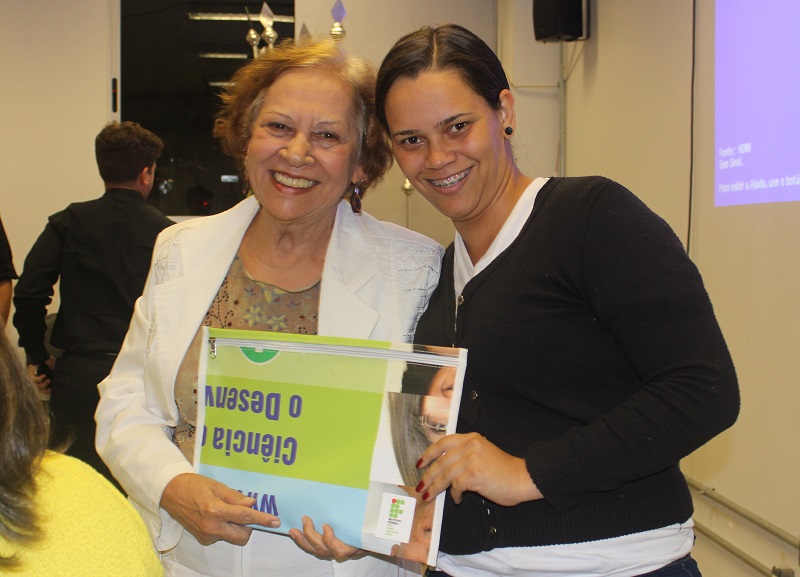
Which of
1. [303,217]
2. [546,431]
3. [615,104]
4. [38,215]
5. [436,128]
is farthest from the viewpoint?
[38,215]

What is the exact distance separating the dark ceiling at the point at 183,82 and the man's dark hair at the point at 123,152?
220cm

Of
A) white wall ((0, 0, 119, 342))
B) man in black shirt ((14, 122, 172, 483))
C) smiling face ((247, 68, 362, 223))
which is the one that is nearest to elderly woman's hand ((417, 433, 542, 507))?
smiling face ((247, 68, 362, 223))

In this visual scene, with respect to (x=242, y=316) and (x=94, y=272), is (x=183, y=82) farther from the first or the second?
(x=242, y=316)

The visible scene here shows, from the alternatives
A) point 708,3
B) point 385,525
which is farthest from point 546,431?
point 708,3

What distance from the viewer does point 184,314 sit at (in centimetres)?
168

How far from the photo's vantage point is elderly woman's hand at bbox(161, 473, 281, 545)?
139 cm

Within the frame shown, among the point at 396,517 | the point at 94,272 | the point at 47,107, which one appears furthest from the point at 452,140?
the point at 47,107

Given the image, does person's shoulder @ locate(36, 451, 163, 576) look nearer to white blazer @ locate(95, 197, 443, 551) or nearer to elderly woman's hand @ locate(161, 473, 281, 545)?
elderly woman's hand @ locate(161, 473, 281, 545)

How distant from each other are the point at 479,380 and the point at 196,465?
23.2 inches

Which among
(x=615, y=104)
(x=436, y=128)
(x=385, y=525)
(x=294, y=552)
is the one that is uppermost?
(x=615, y=104)

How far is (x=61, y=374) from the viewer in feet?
11.4

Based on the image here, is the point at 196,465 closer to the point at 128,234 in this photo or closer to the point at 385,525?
the point at 385,525

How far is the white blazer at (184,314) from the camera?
1622 millimetres

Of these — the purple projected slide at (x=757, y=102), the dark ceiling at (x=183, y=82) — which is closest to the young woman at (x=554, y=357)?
the purple projected slide at (x=757, y=102)
